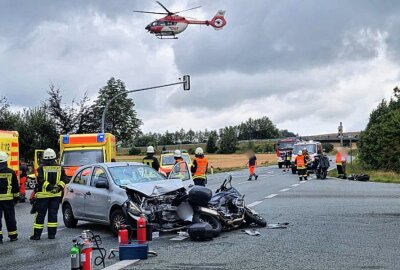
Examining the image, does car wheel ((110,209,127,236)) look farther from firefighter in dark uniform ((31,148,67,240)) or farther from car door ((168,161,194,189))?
car door ((168,161,194,189))

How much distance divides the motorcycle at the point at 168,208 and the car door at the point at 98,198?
801mm

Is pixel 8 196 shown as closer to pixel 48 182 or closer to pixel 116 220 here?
pixel 48 182

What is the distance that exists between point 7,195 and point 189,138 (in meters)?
117

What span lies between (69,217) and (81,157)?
813 centimetres

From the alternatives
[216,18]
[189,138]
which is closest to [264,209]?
[216,18]

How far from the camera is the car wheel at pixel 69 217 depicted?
12.8 m

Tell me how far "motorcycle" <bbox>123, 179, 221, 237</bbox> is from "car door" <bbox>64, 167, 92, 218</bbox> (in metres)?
1.90

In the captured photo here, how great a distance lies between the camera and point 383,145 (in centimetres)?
3728

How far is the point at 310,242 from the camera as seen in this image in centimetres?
947

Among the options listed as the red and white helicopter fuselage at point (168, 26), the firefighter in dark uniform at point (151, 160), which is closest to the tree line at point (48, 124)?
the red and white helicopter fuselage at point (168, 26)

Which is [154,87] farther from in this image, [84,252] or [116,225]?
[84,252]

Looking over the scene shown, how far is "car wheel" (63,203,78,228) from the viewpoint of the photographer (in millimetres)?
12799

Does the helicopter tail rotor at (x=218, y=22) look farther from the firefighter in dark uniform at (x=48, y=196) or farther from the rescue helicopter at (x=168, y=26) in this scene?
the firefighter in dark uniform at (x=48, y=196)

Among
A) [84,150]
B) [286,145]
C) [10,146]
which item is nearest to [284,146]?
[286,145]
